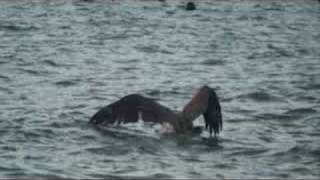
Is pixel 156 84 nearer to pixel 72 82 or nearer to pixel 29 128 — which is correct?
pixel 72 82

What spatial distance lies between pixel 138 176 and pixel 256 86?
27.8 ft

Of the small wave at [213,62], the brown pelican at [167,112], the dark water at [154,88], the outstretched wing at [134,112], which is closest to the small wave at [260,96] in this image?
the dark water at [154,88]

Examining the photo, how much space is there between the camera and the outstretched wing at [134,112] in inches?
510

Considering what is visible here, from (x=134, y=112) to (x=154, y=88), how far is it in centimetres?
474

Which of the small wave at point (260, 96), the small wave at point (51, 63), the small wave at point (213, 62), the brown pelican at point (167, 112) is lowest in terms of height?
the small wave at point (213, 62)

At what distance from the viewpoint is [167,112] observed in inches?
511

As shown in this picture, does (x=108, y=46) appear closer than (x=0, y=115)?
No

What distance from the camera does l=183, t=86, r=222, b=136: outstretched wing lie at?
1305 centimetres

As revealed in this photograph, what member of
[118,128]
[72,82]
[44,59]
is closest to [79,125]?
[118,128]

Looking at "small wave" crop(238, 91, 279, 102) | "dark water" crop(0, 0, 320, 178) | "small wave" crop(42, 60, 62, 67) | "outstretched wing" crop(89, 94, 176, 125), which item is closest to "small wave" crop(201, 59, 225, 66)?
"dark water" crop(0, 0, 320, 178)

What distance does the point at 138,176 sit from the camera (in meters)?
10.4

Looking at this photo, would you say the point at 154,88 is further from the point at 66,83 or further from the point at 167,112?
the point at 167,112

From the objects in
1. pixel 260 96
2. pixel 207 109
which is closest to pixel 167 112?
pixel 207 109

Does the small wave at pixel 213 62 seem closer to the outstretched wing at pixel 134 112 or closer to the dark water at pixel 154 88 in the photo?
the dark water at pixel 154 88
